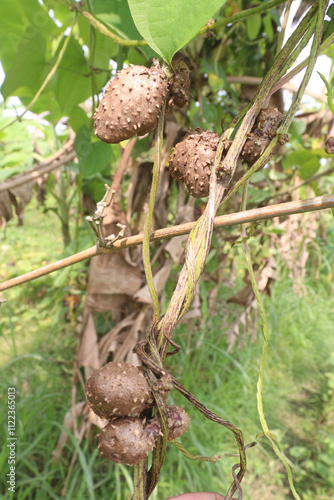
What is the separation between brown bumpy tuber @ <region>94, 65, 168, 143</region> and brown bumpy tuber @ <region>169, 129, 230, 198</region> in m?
0.03

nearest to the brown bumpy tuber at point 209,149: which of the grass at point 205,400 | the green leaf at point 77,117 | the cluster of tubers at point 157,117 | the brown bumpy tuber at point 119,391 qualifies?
the cluster of tubers at point 157,117

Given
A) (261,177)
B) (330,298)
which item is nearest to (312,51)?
(261,177)

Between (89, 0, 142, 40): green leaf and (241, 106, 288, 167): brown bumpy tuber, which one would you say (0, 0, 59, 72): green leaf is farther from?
(241, 106, 288, 167): brown bumpy tuber

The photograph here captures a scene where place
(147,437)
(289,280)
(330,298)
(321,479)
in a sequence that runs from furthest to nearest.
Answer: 1. (330,298)
2. (289,280)
3. (321,479)
4. (147,437)

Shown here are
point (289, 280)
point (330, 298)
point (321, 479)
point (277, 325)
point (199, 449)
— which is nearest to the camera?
point (199, 449)

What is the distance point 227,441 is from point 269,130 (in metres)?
1.26

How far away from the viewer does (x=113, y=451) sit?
260mm

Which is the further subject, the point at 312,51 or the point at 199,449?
the point at 199,449

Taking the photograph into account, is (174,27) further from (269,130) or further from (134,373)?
(134,373)

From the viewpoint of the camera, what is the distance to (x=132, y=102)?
0.91 feet

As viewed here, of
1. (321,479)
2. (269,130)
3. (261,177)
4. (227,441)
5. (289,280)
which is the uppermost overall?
(261,177)

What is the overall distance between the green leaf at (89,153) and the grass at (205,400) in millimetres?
550

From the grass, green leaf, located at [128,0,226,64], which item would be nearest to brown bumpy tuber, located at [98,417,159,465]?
green leaf, located at [128,0,226,64]

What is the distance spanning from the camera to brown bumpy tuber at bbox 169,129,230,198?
296mm
